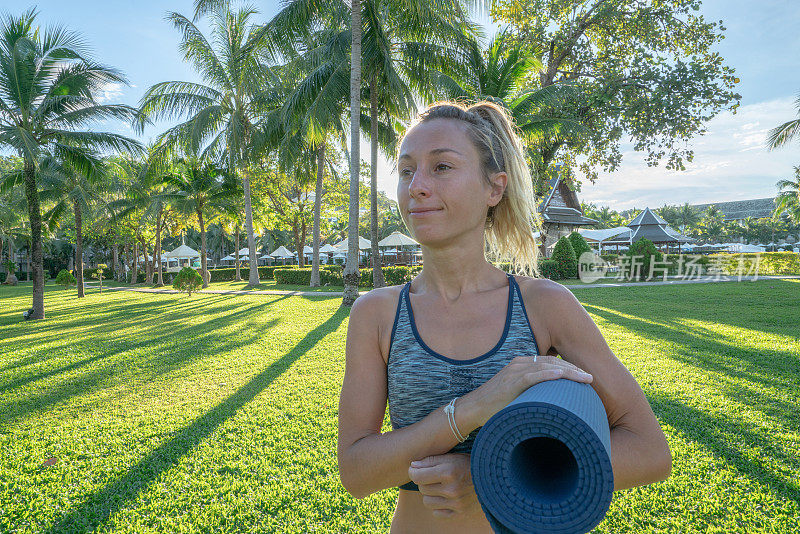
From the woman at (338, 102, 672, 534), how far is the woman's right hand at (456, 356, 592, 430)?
0.6 inches

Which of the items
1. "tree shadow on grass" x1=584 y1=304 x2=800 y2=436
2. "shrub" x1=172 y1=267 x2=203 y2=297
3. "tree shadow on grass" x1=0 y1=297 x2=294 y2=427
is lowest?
"tree shadow on grass" x1=0 y1=297 x2=294 y2=427

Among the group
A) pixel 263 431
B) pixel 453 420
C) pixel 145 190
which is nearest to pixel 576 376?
pixel 453 420

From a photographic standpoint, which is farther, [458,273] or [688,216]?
[688,216]

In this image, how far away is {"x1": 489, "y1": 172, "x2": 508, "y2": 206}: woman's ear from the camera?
4.71 ft

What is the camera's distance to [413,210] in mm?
1304

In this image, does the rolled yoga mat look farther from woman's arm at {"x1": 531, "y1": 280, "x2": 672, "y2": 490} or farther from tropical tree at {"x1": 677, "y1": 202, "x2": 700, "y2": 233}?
tropical tree at {"x1": 677, "y1": 202, "x2": 700, "y2": 233}

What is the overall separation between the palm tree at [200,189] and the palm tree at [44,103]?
10270 mm

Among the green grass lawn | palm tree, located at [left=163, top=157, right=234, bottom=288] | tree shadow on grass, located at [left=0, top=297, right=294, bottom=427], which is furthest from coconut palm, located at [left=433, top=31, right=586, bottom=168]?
palm tree, located at [left=163, top=157, right=234, bottom=288]

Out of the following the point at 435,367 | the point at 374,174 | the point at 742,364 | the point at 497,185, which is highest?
the point at 374,174

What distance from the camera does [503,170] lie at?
147cm

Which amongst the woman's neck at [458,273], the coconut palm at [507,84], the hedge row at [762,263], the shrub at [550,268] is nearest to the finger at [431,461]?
the woman's neck at [458,273]

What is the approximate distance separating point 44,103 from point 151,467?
14.2 m

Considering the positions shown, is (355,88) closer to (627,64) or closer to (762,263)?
(627,64)

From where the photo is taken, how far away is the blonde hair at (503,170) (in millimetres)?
1407
